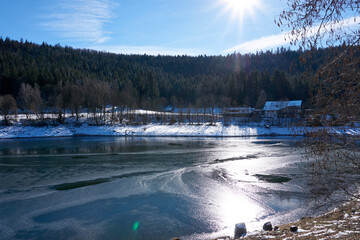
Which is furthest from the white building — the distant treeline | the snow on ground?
the snow on ground

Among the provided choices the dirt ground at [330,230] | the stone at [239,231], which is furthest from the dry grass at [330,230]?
the stone at [239,231]

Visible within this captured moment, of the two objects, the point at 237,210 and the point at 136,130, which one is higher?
the point at 136,130

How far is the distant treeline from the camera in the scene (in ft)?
209

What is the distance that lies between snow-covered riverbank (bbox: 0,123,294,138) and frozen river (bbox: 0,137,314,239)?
2744cm

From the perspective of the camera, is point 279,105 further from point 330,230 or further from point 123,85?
point 330,230

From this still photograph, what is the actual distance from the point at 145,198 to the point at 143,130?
Answer: 130 feet

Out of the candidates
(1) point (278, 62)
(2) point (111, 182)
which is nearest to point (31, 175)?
(2) point (111, 182)

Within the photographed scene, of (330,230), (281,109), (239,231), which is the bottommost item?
(239,231)

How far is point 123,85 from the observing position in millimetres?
95250

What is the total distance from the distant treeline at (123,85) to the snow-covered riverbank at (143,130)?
729cm

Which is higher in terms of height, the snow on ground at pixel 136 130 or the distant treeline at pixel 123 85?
the distant treeline at pixel 123 85

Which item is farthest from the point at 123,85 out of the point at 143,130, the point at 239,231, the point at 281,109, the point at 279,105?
the point at 239,231

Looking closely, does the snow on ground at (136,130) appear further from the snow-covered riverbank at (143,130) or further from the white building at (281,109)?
the white building at (281,109)

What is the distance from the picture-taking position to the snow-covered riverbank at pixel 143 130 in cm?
4849
